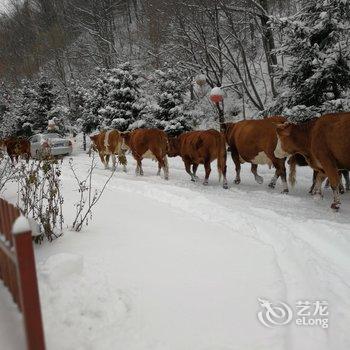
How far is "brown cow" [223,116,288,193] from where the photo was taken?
8.95 metres

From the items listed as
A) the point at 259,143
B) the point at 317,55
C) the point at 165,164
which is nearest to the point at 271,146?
the point at 259,143

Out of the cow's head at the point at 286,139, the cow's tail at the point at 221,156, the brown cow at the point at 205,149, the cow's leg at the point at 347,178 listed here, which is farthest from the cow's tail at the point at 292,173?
the cow's tail at the point at 221,156

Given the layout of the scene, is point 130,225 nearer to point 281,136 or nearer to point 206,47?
point 281,136

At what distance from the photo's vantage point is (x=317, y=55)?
31.9 ft

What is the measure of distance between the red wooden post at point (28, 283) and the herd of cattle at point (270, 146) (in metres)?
4.12

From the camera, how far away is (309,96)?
10.2 m

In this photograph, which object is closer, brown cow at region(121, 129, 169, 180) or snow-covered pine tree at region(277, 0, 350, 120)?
snow-covered pine tree at region(277, 0, 350, 120)

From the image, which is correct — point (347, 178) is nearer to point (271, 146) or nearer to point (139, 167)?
point (271, 146)

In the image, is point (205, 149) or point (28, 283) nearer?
point (28, 283)

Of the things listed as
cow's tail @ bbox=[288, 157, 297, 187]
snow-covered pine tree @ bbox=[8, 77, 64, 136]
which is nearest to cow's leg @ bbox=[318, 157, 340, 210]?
cow's tail @ bbox=[288, 157, 297, 187]

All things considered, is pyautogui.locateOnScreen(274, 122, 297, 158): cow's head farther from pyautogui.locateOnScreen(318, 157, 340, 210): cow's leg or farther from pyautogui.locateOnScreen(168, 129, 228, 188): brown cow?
pyautogui.locateOnScreen(168, 129, 228, 188): brown cow

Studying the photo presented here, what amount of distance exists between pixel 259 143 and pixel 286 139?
1.43 metres

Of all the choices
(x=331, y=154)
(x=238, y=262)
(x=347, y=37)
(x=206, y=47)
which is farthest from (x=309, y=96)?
(x=206, y=47)

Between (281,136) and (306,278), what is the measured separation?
4.63 m
